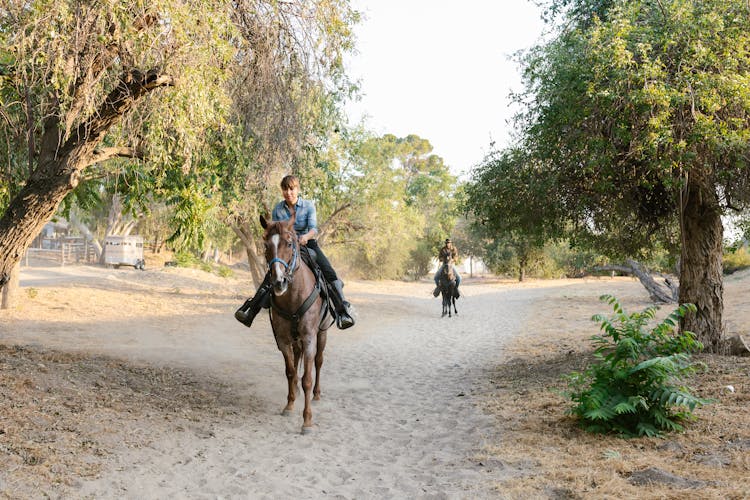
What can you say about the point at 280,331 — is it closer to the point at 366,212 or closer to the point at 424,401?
the point at 424,401

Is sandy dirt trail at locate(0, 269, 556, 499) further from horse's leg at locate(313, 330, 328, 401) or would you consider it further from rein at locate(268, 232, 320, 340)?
rein at locate(268, 232, 320, 340)

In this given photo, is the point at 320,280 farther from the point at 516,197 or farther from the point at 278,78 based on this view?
the point at 516,197

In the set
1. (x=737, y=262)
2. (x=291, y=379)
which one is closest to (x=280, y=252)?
(x=291, y=379)

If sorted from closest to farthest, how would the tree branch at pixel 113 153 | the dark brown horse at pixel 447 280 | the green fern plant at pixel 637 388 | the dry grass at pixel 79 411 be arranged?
the dry grass at pixel 79 411 → the green fern plant at pixel 637 388 → the tree branch at pixel 113 153 → the dark brown horse at pixel 447 280

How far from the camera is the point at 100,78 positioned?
6.01 m

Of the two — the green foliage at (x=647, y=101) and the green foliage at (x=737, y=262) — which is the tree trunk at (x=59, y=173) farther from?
the green foliage at (x=737, y=262)

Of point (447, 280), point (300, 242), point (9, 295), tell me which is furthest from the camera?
point (447, 280)

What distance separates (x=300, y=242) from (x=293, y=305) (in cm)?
70

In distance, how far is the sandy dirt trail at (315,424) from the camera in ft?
14.9

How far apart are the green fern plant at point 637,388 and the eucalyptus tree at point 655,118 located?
7.20 ft

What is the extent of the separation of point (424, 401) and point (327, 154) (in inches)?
440

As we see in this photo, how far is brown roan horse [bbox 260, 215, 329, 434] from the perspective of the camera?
573 cm

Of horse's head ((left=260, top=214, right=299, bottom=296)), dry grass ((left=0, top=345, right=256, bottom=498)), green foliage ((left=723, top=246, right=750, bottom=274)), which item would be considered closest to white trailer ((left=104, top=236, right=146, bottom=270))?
dry grass ((left=0, top=345, right=256, bottom=498))

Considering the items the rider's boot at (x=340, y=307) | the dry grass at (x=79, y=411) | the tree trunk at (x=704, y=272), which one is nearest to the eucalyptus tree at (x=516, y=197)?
the tree trunk at (x=704, y=272)
